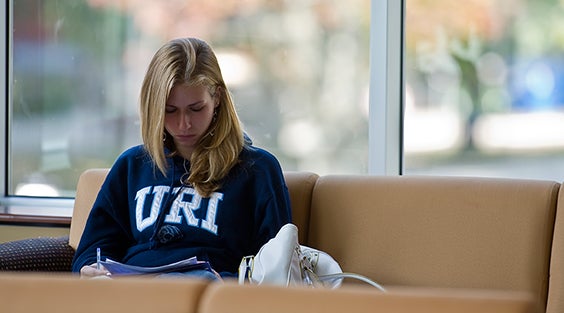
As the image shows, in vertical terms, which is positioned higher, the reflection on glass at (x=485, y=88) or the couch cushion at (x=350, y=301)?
the reflection on glass at (x=485, y=88)

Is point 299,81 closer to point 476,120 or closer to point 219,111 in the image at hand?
point 476,120

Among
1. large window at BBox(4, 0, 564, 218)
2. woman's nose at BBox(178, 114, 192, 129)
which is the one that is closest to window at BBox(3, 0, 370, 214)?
large window at BBox(4, 0, 564, 218)

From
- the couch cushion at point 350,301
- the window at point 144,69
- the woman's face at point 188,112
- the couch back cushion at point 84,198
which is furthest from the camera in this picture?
the window at point 144,69

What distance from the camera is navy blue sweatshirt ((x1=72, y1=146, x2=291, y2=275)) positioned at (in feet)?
8.36

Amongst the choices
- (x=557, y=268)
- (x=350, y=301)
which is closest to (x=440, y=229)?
(x=557, y=268)

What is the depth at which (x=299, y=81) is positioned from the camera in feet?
11.4

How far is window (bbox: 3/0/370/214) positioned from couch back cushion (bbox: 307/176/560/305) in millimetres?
687

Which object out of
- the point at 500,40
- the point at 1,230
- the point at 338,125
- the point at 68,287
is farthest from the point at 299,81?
the point at 68,287

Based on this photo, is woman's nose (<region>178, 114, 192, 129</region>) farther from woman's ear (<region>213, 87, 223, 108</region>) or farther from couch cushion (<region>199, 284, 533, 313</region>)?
couch cushion (<region>199, 284, 533, 313</region>)

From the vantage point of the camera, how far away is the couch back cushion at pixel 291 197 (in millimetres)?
2807

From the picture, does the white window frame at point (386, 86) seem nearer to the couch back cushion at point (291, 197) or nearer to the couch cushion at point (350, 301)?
the couch back cushion at point (291, 197)

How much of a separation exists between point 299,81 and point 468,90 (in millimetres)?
626

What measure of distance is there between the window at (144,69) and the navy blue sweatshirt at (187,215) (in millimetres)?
853

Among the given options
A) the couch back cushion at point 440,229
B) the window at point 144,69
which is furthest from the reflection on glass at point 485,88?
the couch back cushion at point 440,229
